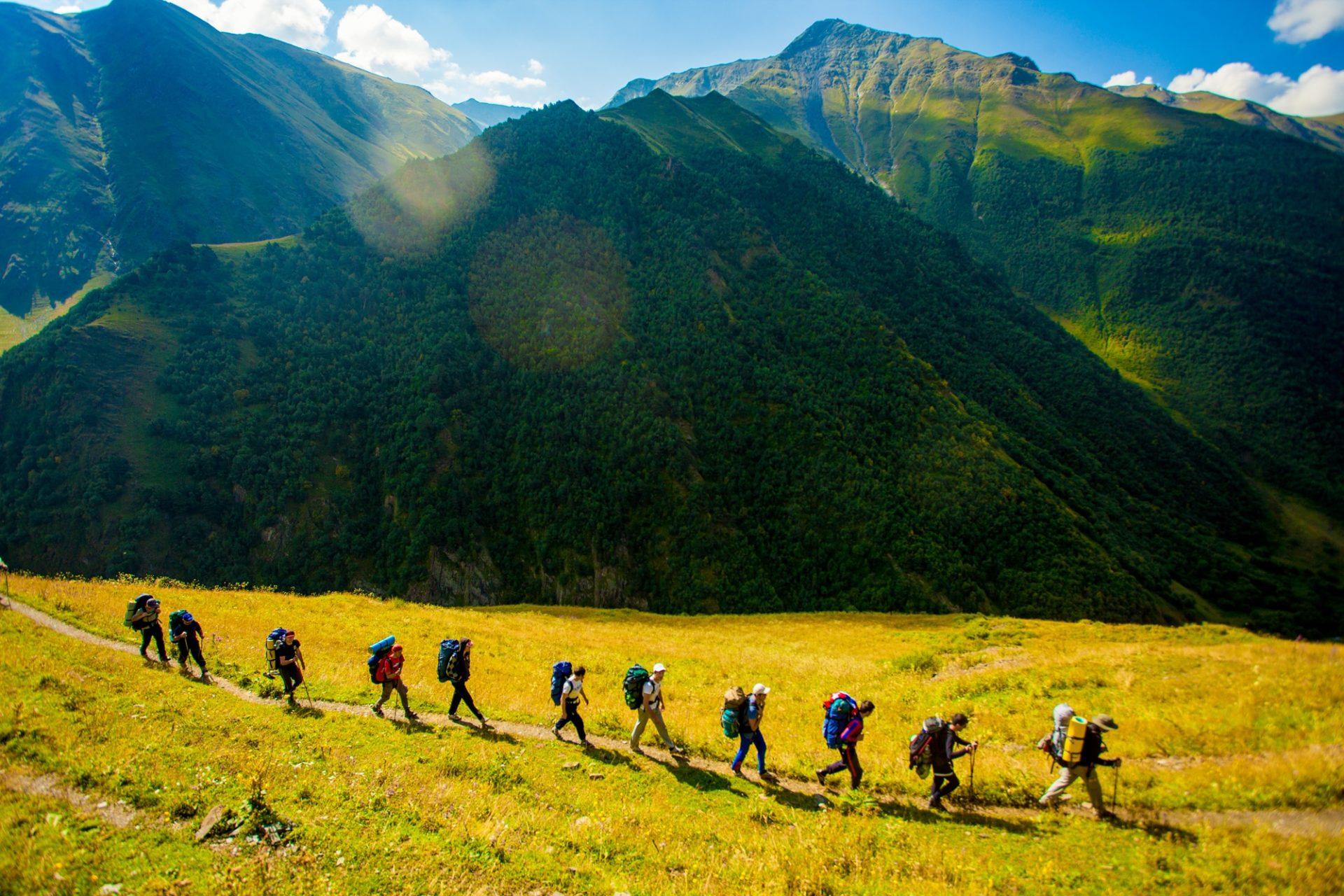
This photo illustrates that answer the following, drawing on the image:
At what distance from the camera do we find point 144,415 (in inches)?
3568

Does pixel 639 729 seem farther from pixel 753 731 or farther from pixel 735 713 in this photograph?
pixel 753 731

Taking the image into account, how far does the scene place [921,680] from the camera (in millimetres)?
25484

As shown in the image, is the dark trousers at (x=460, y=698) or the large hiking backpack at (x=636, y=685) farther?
the dark trousers at (x=460, y=698)

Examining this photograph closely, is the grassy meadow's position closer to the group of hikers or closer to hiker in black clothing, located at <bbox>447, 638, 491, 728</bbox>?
the group of hikers

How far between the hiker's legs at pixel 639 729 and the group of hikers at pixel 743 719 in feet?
0.09

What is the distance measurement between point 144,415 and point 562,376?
224 feet

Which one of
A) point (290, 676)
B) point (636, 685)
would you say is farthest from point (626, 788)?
point (290, 676)

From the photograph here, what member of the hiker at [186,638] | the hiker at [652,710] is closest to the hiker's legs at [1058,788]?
the hiker at [652,710]

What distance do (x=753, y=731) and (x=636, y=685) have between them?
341 centimetres

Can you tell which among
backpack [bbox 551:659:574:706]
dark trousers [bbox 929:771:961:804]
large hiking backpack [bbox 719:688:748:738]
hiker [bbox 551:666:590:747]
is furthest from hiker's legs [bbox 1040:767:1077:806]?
backpack [bbox 551:659:574:706]

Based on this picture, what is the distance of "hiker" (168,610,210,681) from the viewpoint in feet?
60.2

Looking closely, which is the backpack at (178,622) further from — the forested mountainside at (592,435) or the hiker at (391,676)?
the forested mountainside at (592,435)

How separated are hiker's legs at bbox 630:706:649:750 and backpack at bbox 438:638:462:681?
5664 millimetres

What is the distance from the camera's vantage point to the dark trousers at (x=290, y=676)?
17188 millimetres
